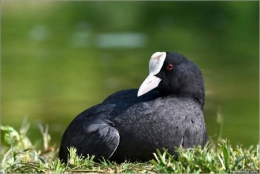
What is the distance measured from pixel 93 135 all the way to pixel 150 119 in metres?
0.46

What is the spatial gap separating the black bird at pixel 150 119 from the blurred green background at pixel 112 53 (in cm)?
167

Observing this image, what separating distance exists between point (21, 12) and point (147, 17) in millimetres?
4339

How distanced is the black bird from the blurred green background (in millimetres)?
1672

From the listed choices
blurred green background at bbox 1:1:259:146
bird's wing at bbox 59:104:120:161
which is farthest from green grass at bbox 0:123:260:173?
blurred green background at bbox 1:1:259:146

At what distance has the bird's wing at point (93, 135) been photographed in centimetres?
510

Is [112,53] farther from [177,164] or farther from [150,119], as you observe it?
[177,164]

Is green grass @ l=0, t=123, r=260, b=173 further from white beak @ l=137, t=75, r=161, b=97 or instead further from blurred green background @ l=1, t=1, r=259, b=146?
blurred green background @ l=1, t=1, r=259, b=146

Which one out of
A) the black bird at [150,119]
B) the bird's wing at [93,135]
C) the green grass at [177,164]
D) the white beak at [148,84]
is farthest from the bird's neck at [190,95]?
the green grass at [177,164]

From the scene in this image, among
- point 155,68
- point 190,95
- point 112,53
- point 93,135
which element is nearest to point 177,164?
point 93,135

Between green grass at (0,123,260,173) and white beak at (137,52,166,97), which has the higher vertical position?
white beak at (137,52,166,97)

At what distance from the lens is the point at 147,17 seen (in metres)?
20.4

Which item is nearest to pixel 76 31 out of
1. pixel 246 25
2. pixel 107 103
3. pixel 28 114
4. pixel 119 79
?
pixel 246 25

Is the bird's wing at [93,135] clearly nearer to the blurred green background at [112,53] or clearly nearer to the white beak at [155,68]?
the white beak at [155,68]

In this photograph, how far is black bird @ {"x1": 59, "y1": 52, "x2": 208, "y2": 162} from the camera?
5.09 meters
